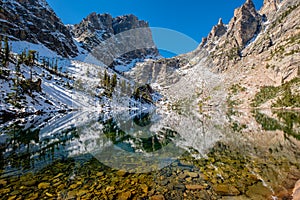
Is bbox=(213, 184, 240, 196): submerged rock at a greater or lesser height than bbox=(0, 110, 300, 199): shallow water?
lesser

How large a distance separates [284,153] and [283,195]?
10.4m

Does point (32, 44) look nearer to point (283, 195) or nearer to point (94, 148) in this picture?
point (94, 148)

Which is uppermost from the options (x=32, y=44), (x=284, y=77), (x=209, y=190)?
(x=32, y=44)

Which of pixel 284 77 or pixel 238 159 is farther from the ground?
pixel 284 77

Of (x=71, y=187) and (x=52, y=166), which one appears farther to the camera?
(x=52, y=166)

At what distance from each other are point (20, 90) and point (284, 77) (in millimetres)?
185412

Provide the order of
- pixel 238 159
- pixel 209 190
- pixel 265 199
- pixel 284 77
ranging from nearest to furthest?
pixel 265 199
pixel 209 190
pixel 238 159
pixel 284 77

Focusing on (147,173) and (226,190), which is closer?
(226,190)

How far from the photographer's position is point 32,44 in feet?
600

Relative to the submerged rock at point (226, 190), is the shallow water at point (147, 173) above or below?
above

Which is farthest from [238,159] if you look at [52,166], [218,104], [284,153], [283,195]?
[218,104]

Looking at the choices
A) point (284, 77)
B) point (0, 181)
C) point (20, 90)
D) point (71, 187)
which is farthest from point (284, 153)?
point (284, 77)

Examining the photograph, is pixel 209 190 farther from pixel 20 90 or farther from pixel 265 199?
pixel 20 90

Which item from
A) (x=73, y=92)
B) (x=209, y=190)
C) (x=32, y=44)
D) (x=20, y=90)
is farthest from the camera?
(x=32, y=44)
